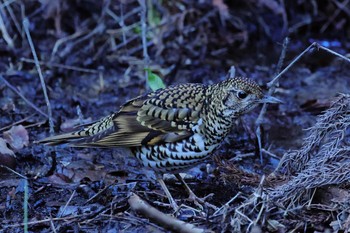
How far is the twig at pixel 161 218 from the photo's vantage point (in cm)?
450

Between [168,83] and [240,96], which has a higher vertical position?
[240,96]

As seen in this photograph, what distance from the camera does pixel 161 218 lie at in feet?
15.0

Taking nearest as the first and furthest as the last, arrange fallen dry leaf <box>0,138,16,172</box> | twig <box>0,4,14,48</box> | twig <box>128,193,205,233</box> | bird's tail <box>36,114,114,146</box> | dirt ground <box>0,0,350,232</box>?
twig <box>128,193,205,233</box>
dirt ground <box>0,0,350,232</box>
bird's tail <box>36,114,114,146</box>
fallen dry leaf <box>0,138,16,172</box>
twig <box>0,4,14,48</box>

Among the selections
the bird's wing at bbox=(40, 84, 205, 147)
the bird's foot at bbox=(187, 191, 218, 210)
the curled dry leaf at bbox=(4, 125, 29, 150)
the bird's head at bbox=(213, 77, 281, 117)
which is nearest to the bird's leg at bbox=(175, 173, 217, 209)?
the bird's foot at bbox=(187, 191, 218, 210)

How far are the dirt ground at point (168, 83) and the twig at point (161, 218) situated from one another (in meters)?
0.09

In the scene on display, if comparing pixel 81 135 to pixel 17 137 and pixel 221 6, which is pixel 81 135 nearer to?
pixel 17 137

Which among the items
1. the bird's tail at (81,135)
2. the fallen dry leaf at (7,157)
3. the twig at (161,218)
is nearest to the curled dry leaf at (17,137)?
the fallen dry leaf at (7,157)

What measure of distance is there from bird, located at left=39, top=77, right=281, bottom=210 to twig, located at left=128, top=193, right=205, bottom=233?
2.29ft

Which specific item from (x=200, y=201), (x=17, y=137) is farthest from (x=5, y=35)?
(x=200, y=201)

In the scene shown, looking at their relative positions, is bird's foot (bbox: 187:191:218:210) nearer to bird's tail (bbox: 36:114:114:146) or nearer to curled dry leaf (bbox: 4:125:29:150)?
bird's tail (bbox: 36:114:114:146)

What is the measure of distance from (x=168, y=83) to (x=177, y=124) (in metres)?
3.10

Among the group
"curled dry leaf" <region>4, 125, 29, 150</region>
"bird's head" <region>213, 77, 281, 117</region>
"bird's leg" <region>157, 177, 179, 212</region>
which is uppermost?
"bird's head" <region>213, 77, 281, 117</region>

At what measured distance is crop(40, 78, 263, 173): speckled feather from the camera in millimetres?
5352

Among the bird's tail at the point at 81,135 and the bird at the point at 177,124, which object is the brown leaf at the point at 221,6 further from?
the bird's tail at the point at 81,135
